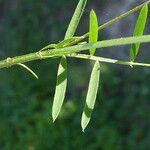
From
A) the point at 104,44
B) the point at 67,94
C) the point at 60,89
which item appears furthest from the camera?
the point at 67,94

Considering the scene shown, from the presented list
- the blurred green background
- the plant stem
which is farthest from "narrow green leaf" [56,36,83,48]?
the blurred green background

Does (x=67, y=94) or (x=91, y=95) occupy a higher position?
(x=67, y=94)

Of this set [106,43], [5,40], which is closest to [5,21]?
[5,40]

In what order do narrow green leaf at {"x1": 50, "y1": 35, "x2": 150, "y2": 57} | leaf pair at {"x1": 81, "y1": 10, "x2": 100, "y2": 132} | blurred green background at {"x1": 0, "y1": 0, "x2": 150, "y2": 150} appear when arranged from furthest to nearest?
blurred green background at {"x1": 0, "y1": 0, "x2": 150, "y2": 150} → leaf pair at {"x1": 81, "y1": 10, "x2": 100, "y2": 132} → narrow green leaf at {"x1": 50, "y1": 35, "x2": 150, "y2": 57}

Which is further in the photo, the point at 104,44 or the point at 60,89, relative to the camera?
the point at 60,89

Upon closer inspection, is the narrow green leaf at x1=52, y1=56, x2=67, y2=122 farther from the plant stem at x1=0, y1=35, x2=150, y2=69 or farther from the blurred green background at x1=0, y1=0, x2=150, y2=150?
the blurred green background at x1=0, y1=0, x2=150, y2=150

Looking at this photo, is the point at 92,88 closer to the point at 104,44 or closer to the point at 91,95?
the point at 91,95

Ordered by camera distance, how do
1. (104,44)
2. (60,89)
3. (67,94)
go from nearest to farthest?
(104,44)
(60,89)
(67,94)

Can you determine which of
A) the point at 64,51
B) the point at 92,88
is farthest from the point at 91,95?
the point at 64,51

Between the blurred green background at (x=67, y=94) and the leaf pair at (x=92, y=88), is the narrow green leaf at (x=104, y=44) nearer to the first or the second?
the leaf pair at (x=92, y=88)
